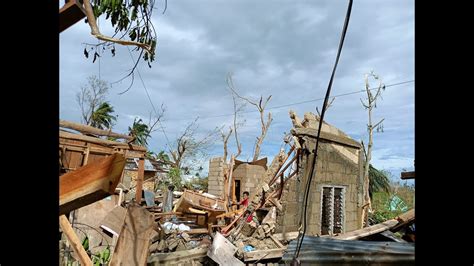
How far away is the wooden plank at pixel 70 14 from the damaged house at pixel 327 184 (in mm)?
9392

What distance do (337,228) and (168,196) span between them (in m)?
6.60

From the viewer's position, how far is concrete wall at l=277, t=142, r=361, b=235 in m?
10.6

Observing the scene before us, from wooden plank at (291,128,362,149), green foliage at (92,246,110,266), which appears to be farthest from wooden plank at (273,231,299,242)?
green foliage at (92,246,110,266)

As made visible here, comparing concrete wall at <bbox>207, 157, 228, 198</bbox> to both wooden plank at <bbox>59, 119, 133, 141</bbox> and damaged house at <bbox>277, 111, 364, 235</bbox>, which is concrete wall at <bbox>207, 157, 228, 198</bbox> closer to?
damaged house at <bbox>277, 111, 364, 235</bbox>

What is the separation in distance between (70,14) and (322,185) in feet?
35.1

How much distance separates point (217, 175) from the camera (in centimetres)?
2058

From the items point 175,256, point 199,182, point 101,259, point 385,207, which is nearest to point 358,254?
point 175,256

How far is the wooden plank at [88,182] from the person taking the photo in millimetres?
948

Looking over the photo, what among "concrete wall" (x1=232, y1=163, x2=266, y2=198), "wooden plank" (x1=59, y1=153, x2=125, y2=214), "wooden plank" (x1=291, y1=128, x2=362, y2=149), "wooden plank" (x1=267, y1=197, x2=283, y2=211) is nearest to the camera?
"wooden plank" (x1=59, y1=153, x2=125, y2=214)

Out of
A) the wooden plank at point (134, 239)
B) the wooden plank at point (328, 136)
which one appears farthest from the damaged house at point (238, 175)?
the wooden plank at point (134, 239)

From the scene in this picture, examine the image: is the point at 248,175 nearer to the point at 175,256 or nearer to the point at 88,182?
the point at 175,256

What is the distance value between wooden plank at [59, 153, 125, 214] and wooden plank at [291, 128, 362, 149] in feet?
31.2
